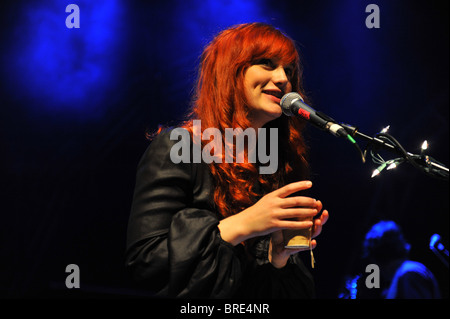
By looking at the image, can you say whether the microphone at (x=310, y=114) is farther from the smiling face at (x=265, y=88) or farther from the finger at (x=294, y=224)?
the finger at (x=294, y=224)

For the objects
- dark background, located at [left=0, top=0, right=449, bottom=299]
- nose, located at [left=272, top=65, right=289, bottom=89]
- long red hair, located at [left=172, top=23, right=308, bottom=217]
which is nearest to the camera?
long red hair, located at [left=172, top=23, right=308, bottom=217]

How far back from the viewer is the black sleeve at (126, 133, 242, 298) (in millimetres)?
1438

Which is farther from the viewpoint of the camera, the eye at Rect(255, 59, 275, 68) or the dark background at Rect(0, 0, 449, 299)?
the dark background at Rect(0, 0, 449, 299)

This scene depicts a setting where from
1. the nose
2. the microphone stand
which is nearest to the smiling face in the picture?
the nose

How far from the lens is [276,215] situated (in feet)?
4.57

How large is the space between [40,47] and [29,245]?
176 centimetres

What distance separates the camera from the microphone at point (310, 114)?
142 cm

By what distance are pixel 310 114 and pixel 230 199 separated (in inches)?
17.3

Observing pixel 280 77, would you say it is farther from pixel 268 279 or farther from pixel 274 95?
pixel 268 279

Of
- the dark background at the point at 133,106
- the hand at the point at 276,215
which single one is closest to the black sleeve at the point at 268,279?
the hand at the point at 276,215

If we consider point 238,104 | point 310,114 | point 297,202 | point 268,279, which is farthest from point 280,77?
point 268,279

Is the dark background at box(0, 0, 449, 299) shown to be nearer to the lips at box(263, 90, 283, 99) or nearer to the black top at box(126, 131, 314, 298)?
the lips at box(263, 90, 283, 99)
